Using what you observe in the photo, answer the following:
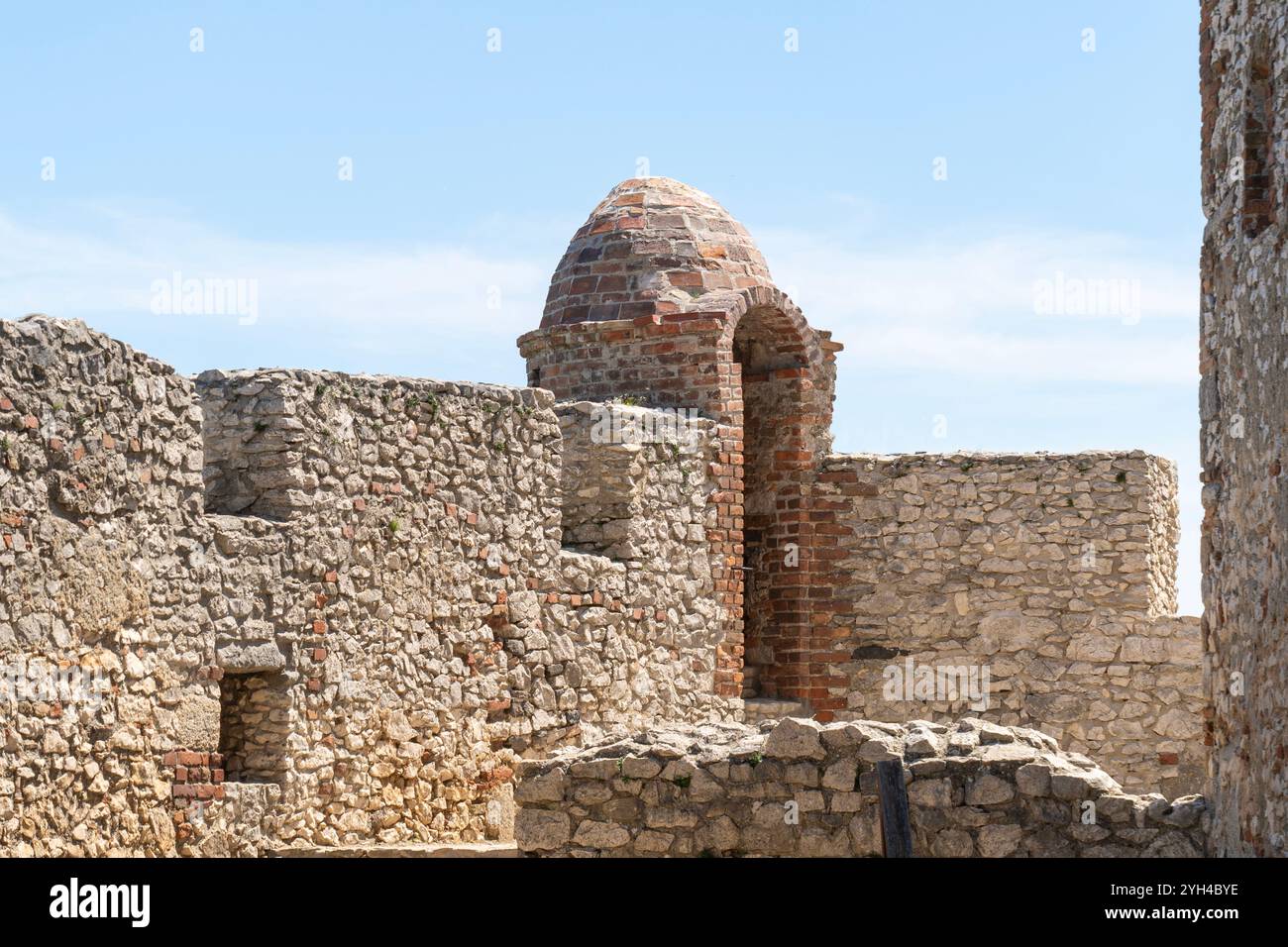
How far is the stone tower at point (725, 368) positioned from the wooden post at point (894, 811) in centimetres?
565

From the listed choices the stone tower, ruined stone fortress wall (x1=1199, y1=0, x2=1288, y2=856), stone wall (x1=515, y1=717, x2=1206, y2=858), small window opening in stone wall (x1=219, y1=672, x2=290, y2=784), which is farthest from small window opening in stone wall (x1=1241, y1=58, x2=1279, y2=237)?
the stone tower

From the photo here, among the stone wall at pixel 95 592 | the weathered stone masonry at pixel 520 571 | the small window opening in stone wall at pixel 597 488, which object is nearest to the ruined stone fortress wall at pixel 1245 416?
the weathered stone masonry at pixel 520 571

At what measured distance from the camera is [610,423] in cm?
1305

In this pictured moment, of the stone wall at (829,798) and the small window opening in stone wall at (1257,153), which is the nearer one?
the small window opening in stone wall at (1257,153)

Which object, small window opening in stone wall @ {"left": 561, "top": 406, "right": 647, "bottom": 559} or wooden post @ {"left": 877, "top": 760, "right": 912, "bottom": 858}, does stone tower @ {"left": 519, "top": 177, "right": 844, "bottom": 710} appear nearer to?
small window opening in stone wall @ {"left": 561, "top": 406, "right": 647, "bottom": 559}

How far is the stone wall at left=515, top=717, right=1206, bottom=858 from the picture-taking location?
8219 mm

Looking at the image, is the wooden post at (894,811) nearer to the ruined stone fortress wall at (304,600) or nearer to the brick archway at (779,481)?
the ruined stone fortress wall at (304,600)

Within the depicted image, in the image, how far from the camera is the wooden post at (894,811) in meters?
8.14

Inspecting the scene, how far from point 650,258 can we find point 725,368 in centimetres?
120

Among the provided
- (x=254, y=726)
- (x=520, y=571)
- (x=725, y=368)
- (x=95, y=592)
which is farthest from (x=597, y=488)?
(x=95, y=592)

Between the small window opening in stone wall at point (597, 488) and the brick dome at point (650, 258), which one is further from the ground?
the brick dome at point (650, 258)

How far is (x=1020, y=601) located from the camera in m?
14.6
